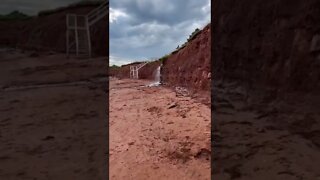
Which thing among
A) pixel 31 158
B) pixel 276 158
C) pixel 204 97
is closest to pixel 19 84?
pixel 204 97

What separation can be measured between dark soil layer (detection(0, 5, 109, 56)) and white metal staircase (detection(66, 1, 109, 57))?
1362 millimetres

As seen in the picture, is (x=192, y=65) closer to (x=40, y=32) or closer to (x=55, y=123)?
(x=55, y=123)

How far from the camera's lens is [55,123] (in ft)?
24.5

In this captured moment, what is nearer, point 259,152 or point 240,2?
point 259,152

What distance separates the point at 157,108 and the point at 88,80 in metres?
2.89

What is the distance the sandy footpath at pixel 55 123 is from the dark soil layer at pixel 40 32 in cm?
496

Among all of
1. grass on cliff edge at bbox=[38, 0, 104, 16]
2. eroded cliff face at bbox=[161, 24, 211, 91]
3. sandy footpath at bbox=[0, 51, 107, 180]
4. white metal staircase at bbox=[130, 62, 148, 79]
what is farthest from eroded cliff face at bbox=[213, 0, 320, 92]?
white metal staircase at bbox=[130, 62, 148, 79]

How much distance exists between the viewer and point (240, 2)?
10711 mm

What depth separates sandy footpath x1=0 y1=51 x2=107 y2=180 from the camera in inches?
217

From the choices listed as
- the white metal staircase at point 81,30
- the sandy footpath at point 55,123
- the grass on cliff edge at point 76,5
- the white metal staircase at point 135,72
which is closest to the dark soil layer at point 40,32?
the grass on cliff edge at point 76,5

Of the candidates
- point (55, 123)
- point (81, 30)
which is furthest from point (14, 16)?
point (55, 123)

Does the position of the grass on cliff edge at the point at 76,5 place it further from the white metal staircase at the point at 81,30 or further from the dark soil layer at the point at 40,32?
the white metal staircase at the point at 81,30

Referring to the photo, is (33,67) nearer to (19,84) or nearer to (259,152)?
(19,84)

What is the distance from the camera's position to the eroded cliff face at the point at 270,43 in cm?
704
